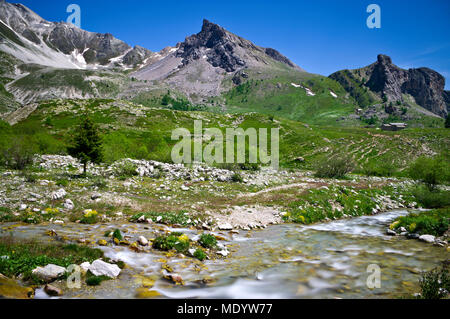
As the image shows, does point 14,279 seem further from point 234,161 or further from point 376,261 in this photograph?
point 234,161

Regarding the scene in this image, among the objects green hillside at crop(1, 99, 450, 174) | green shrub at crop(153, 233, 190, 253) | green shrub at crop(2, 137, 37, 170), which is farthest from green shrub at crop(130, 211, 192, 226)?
green hillside at crop(1, 99, 450, 174)

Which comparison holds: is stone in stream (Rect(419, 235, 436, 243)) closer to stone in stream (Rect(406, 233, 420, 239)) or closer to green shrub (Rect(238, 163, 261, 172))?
stone in stream (Rect(406, 233, 420, 239))

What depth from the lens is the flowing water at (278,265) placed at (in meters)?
8.17

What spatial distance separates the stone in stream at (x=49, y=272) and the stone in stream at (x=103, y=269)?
92 cm

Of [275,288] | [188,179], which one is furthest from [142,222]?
[188,179]

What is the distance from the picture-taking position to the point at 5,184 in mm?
20688

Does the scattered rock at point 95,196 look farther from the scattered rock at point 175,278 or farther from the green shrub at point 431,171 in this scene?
the green shrub at point 431,171

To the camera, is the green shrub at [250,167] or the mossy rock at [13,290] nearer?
the mossy rock at [13,290]

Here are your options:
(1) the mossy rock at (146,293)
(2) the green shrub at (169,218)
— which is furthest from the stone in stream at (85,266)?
(2) the green shrub at (169,218)

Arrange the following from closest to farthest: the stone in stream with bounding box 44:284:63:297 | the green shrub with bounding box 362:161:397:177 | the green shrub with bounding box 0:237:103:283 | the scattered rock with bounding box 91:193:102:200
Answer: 1. the stone in stream with bounding box 44:284:63:297
2. the green shrub with bounding box 0:237:103:283
3. the scattered rock with bounding box 91:193:102:200
4. the green shrub with bounding box 362:161:397:177

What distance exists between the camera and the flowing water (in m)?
8.17

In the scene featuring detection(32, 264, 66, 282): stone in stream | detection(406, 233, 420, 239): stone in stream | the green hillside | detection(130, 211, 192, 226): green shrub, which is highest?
the green hillside

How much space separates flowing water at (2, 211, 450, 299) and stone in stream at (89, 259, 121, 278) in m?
0.31

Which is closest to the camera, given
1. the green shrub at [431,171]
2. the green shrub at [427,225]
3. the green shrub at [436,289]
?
the green shrub at [436,289]
